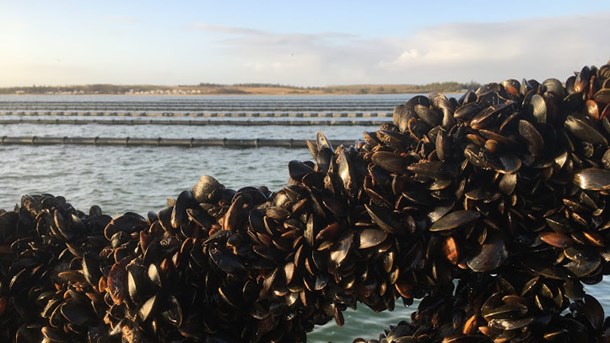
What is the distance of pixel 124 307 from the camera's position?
3.19 metres

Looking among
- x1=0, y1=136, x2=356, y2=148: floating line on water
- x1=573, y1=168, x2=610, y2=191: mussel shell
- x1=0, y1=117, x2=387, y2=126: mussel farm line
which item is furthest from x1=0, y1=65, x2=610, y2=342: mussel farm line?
x1=0, y1=117, x2=387, y2=126: mussel farm line

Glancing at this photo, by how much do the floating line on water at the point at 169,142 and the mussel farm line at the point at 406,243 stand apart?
16912mm

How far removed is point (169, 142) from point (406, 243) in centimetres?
2014

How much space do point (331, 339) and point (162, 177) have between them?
34.2ft

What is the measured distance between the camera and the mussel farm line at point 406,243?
2.83 meters

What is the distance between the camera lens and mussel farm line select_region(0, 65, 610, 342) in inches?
111

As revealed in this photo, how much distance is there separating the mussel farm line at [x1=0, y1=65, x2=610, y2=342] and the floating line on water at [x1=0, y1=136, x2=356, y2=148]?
1691 cm

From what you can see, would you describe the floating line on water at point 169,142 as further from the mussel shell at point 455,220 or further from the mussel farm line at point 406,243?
the mussel shell at point 455,220

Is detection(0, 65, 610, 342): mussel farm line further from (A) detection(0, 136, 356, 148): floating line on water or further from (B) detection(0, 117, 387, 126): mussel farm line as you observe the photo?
(B) detection(0, 117, 387, 126): mussel farm line

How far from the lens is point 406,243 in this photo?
2.99 m

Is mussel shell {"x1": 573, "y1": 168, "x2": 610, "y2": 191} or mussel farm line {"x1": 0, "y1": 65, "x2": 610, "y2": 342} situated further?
mussel farm line {"x1": 0, "y1": 65, "x2": 610, "y2": 342}

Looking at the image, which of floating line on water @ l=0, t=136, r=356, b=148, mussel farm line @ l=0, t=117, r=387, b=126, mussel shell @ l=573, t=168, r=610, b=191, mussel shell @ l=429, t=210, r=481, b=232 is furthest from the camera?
mussel farm line @ l=0, t=117, r=387, b=126

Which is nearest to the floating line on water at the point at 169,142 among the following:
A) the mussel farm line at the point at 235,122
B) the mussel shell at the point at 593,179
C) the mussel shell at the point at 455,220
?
the mussel farm line at the point at 235,122

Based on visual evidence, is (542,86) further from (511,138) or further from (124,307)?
(124,307)
